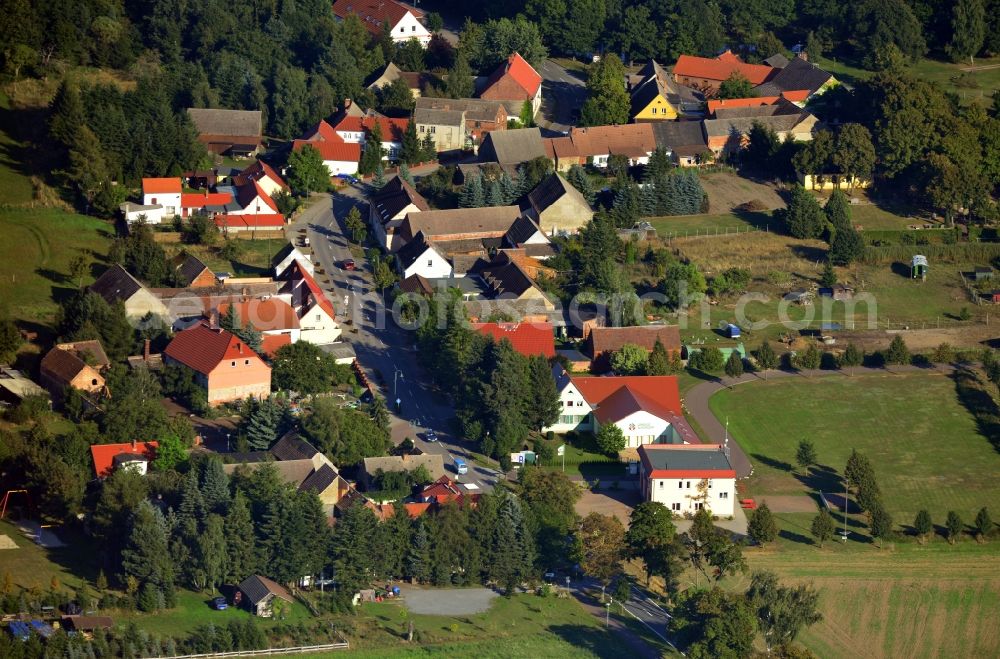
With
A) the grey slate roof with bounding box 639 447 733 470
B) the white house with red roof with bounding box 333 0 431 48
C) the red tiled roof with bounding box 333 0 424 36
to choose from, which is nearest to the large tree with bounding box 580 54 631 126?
the white house with red roof with bounding box 333 0 431 48

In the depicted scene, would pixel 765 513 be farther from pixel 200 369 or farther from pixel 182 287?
pixel 182 287

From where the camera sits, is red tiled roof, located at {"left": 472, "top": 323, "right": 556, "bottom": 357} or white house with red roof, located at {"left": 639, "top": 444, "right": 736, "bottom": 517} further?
red tiled roof, located at {"left": 472, "top": 323, "right": 556, "bottom": 357}

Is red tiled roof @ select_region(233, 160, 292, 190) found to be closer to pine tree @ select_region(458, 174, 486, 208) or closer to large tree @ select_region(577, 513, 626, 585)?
pine tree @ select_region(458, 174, 486, 208)

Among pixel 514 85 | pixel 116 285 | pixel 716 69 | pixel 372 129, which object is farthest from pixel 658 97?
pixel 116 285

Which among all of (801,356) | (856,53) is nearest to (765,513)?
(801,356)

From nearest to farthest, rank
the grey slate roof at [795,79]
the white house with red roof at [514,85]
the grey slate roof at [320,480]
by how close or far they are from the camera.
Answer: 1. the grey slate roof at [320,480]
2. the white house with red roof at [514,85]
3. the grey slate roof at [795,79]

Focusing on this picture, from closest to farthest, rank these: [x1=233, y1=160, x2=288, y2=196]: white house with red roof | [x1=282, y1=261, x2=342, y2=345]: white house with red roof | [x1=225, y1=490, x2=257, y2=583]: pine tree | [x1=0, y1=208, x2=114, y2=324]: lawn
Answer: [x1=225, y1=490, x2=257, y2=583]: pine tree < [x1=282, y1=261, x2=342, y2=345]: white house with red roof < [x1=0, y1=208, x2=114, y2=324]: lawn < [x1=233, y1=160, x2=288, y2=196]: white house with red roof

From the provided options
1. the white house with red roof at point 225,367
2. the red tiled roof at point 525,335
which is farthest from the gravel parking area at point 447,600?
the red tiled roof at point 525,335

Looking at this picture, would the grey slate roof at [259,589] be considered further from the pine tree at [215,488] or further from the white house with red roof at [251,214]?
the white house with red roof at [251,214]
